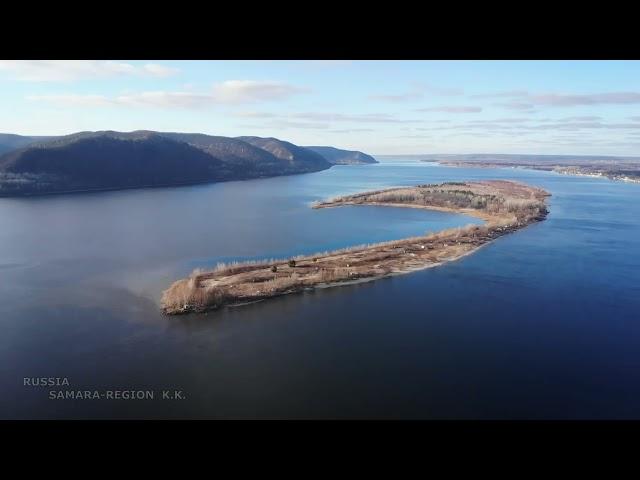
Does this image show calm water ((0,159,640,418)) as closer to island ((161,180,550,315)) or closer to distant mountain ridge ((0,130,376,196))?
island ((161,180,550,315))

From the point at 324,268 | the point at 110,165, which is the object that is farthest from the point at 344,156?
the point at 324,268

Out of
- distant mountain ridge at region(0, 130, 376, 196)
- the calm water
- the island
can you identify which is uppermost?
distant mountain ridge at region(0, 130, 376, 196)

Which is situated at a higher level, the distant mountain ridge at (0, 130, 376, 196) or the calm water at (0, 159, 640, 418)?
the distant mountain ridge at (0, 130, 376, 196)

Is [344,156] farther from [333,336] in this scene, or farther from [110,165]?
[333,336]

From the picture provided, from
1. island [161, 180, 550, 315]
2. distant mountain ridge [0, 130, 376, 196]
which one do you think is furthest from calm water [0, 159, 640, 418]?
distant mountain ridge [0, 130, 376, 196]

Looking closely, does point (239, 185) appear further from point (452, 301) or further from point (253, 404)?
point (253, 404)

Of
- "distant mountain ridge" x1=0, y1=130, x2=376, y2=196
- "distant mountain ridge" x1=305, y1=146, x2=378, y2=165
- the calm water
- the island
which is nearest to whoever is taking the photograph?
the calm water
